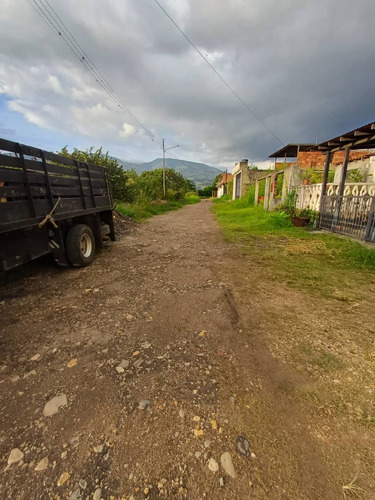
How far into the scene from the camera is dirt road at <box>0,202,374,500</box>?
129cm

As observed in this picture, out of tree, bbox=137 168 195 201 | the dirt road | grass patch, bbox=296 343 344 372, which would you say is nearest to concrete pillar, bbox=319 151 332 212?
the dirt road

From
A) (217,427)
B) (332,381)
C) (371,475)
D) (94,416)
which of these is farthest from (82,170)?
(371,475)

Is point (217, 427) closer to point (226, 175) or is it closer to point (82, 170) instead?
point (82, 170)

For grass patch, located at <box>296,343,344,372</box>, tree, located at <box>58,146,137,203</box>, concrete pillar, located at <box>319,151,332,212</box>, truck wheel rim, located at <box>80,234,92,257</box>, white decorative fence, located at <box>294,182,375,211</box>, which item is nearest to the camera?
grass patch, located at <box>296,343,344,372</box>

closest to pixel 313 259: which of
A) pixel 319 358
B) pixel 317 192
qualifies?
pixel 319 358

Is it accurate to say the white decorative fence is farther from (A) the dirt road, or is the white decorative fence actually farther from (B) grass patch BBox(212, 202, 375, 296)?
(A) the dirt road

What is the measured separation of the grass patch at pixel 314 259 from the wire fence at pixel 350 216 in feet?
1.33

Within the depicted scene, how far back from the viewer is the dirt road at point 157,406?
1286mm

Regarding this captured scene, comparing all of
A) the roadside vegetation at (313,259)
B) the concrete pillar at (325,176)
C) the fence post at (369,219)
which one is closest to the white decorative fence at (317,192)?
the concrete pillar at (325,176)

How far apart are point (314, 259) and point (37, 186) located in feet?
19.3

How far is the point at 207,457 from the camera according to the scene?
1.39 m

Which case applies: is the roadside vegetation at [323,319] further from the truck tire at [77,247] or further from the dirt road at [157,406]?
the truck tire at [77,247]

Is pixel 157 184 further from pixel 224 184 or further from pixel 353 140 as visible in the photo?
pixel 353 140

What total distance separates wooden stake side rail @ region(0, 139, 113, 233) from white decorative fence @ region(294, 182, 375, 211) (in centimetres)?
852
